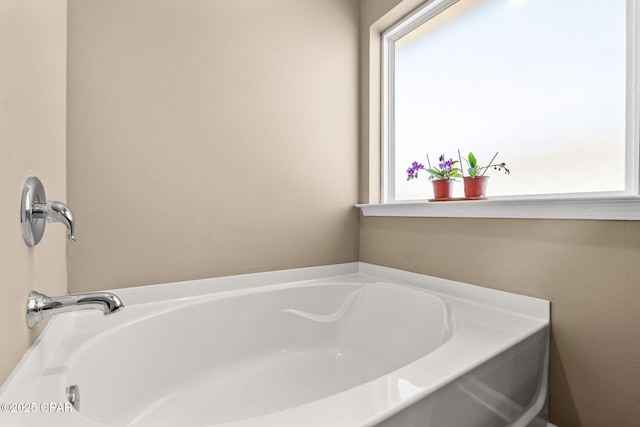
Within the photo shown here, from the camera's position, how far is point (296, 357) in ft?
4.77

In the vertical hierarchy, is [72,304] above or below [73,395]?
above

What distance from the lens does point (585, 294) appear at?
3.20ft

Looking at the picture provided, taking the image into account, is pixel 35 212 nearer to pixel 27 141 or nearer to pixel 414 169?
pixel 27 141

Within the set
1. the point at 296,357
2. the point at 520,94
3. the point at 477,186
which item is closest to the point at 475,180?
the point at 477,186

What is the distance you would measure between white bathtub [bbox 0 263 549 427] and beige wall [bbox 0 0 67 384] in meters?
0.15

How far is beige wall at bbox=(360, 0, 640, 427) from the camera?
2.93 ft

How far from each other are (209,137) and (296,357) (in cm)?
108

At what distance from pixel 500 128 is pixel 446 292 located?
2.45 feet

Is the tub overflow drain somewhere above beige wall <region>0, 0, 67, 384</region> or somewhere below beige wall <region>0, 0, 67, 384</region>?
below

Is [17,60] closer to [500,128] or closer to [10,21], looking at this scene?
[10,21]


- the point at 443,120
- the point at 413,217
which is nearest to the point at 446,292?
the point at 413,217

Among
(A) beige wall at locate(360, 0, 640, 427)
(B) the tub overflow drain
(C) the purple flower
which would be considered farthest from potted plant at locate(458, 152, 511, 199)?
(B) the tub overflow drain

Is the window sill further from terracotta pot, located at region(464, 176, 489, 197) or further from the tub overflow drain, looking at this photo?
the tub overflow drain

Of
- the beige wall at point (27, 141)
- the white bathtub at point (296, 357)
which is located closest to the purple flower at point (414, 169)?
the white bathtub at point (296, 357)
